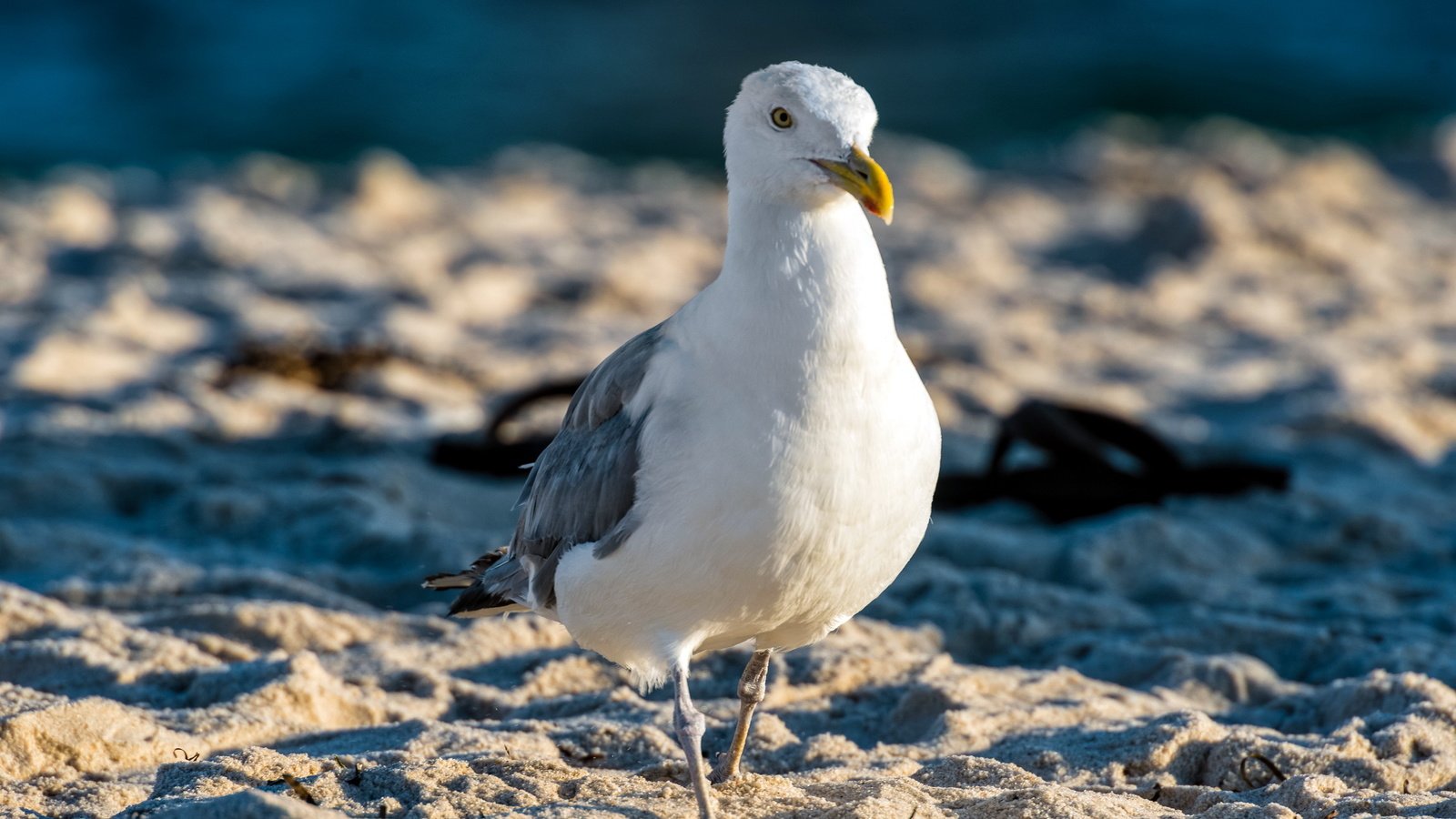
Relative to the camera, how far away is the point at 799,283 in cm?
279

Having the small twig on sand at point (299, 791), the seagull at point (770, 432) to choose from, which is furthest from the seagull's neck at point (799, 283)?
the small twig on sand at point (299, 791)

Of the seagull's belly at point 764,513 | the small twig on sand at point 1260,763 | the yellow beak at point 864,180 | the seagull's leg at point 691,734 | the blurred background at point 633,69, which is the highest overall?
the blurred background at point 633,69

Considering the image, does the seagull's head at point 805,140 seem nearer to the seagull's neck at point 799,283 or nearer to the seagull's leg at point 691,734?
the seagull's neck at point 799,283

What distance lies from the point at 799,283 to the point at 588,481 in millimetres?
619

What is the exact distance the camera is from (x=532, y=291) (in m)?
8.34

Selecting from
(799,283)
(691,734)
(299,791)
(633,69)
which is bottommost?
(299,791)

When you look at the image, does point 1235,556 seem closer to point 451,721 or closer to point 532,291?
point 451,721

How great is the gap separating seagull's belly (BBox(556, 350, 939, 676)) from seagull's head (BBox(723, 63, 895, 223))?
37 cm

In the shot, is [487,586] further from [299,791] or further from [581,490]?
[299,791]

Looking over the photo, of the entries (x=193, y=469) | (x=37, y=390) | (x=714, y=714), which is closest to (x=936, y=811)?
(x=714, y=714)

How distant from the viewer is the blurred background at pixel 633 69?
58.6 feet

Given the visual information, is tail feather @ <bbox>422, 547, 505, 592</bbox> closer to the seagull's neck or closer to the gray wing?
the gray wing

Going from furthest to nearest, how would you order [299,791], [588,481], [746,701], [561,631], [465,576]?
[561,631], [465,576], [746,701], [588,481], [299,791]

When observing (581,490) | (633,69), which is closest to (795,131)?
(581,490)
